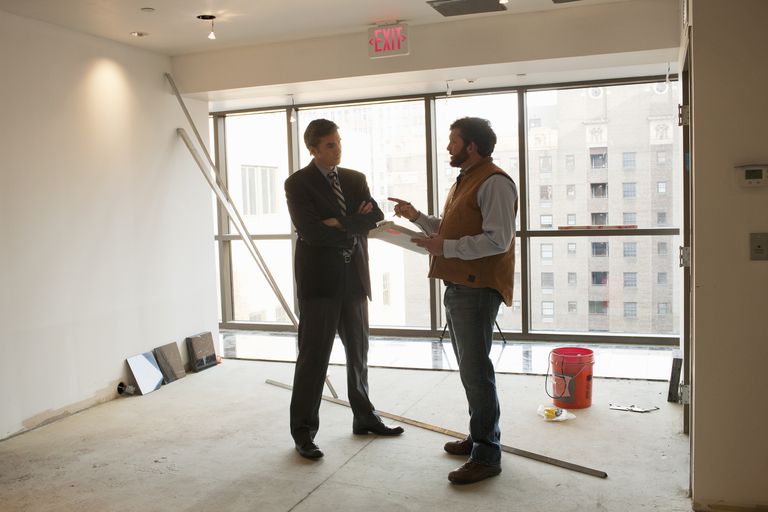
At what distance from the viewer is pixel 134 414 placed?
4.36 m

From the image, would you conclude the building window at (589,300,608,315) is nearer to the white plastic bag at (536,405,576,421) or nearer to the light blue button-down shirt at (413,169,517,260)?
the white plastic bag at (536,405,576,421)

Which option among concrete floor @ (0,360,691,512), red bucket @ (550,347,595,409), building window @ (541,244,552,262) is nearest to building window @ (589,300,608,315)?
building window @ (541,244,552,262)

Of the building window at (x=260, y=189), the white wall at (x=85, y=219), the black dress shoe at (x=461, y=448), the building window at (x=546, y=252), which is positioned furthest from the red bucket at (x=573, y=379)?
the building window at (x=260, y=189)

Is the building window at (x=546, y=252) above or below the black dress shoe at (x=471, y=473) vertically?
above

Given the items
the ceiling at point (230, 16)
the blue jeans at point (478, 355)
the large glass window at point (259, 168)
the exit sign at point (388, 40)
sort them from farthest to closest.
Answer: the large glass window at point (259, 168) < the exit sign at point (388, 40) < the ceiling at point (230, 16) < the blue jeans at point (478, 355)

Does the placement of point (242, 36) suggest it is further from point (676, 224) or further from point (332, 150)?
point (676, 224)

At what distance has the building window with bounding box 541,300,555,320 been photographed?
6.20m

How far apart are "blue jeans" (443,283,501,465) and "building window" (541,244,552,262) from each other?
3212 mm

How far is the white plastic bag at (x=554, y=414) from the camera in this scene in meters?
3.92

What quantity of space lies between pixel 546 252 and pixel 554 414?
2.47 metres

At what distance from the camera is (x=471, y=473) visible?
3.08 meters

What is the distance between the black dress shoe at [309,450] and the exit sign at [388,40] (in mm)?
2665

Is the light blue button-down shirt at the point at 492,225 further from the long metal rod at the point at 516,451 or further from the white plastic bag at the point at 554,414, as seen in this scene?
the white plastic bag at the point at 554,414

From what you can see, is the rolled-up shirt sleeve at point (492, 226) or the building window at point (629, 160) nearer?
the rolled-up shirt sleeve at point (492, 226)
